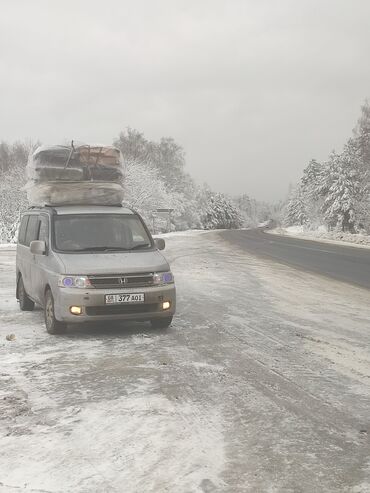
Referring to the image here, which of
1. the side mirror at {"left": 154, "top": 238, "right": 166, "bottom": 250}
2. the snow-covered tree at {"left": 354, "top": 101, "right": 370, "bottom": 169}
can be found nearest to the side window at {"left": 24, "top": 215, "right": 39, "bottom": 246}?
the side mirror at {"left": 154, "top": 238, "right": 166, "bottom": 250}

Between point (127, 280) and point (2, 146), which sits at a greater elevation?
point (2, 146)

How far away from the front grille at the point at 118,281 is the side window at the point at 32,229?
230cm

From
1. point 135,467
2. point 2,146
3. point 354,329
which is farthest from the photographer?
point 2,146

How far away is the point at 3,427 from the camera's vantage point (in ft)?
13.6

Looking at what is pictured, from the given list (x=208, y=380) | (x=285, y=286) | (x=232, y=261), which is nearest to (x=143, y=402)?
(x=208, y=380)

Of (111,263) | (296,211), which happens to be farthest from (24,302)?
(296,211)

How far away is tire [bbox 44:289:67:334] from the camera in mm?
7176

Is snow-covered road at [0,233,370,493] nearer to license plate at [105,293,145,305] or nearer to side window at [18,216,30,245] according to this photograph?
license plate at [105,293,145,305]

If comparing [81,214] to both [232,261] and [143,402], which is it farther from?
[232,261]

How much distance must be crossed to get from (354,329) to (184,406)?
4358 mm

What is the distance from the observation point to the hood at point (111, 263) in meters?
6.99

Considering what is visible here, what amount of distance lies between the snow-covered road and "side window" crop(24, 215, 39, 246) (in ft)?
4.45

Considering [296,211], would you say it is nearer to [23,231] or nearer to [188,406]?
[23,231]

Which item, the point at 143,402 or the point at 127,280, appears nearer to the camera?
the point at 143,402
